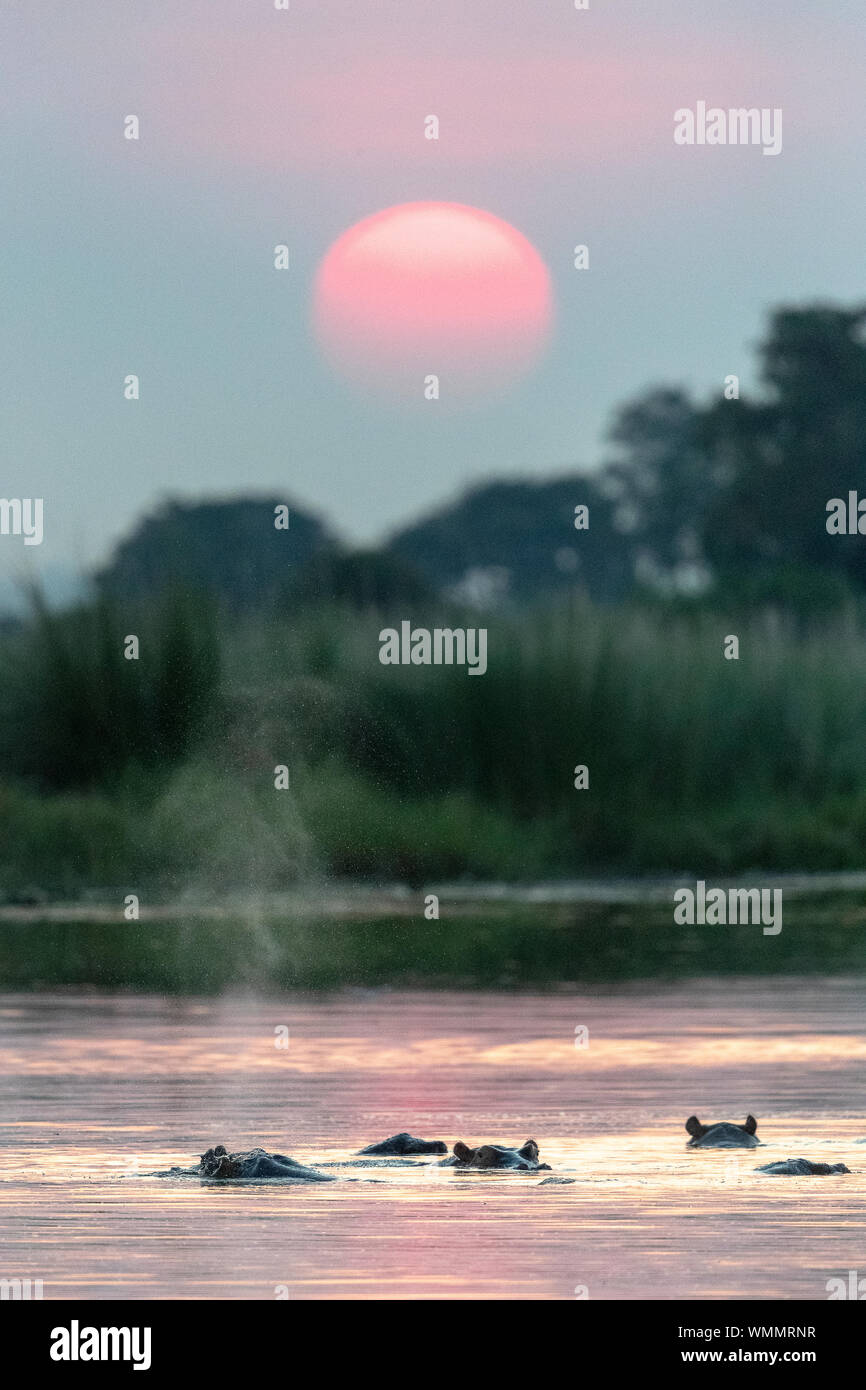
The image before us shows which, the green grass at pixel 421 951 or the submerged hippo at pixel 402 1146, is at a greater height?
the green grass at pixel 421 951

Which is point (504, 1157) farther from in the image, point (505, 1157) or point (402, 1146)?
point (402, 1146)

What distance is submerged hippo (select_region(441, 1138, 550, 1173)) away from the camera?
1116 cm

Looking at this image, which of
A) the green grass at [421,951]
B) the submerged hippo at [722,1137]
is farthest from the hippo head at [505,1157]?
the green grass at [421,951]

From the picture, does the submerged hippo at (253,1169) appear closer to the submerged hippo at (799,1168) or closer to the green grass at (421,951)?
the submerged hippo at (799,1168)

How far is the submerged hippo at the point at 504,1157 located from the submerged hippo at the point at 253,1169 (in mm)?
621

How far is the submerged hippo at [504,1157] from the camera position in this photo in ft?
36.6

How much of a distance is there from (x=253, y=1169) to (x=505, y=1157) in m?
1.03

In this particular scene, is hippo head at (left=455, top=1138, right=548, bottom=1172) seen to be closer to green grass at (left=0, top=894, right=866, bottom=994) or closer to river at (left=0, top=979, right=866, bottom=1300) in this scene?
river at (left=0, top=979, right=866, bottom=1300)

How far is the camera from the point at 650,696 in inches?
1129

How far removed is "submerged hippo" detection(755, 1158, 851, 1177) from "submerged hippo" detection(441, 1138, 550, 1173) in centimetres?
91

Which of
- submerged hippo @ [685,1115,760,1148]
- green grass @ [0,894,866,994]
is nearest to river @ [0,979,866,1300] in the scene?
submerged hippo @ [685,1115,760,1148]

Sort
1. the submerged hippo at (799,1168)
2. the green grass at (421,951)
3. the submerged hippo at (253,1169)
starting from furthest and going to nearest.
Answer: the green grass at (421,951), the submerged hippo at (799,1168), the submerged hippo at (253,1169)

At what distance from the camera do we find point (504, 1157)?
440 inches

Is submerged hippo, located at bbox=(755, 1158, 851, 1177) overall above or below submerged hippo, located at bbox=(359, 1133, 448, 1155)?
below
